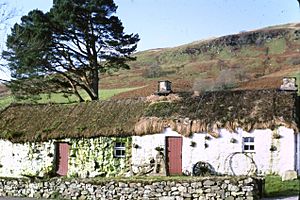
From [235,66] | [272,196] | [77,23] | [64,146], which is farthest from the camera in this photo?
[235,66]

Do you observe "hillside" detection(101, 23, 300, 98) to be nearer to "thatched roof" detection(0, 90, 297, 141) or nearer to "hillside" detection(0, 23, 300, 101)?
"hillside" detection(0, 23, 300, 101)

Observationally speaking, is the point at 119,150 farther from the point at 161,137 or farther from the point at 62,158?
the point at 62,158

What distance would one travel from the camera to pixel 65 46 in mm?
40938

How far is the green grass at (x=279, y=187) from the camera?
22.4 m

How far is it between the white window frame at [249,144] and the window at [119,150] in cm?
640

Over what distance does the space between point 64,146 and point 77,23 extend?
11.9 m

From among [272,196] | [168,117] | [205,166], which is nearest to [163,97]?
[168,117]

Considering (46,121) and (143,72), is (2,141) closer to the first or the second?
(46,121)

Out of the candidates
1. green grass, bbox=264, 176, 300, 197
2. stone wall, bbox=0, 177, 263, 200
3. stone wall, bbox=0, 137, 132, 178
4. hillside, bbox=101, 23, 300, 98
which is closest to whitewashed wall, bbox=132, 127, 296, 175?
green grass, bbox=264, 176, 300, 197

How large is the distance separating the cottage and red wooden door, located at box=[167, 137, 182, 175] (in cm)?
5

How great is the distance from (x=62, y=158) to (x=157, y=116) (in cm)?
588

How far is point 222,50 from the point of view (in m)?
113

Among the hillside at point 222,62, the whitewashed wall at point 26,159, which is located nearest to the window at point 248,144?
the whitewashed wall at point 26,159

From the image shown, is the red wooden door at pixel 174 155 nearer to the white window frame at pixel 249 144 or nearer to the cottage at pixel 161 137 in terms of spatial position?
the cottage at pixel 161 137
